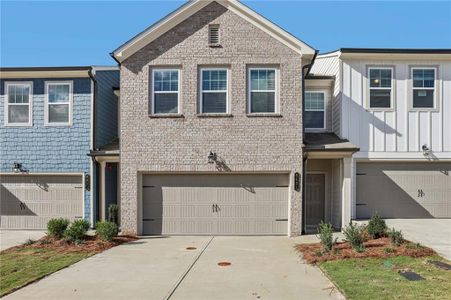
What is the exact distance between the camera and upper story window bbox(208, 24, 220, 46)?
45.7 ft

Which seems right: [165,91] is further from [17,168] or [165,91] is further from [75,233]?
[17,168]

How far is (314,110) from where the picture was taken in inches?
638

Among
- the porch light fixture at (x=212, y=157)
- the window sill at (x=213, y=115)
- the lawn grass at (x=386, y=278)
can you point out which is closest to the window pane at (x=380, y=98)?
the window sill at (x=213, y=115)

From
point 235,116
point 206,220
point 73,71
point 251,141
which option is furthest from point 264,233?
point 73,71

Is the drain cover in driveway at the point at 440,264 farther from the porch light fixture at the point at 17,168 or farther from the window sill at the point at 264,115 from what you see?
the porch light fixture at the point at 17,168

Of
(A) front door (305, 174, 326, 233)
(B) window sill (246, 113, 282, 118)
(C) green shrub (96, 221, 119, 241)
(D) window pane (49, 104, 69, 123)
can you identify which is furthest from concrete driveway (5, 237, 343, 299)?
(D) window pane (49, 104, 69, 123)

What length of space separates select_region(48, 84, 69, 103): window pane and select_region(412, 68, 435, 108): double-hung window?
42.7 feet

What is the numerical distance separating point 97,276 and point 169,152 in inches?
238

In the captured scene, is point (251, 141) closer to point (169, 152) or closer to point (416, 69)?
point (169, 152)

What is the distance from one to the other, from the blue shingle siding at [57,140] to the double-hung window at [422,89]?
12139 mm

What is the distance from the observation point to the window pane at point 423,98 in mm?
15141

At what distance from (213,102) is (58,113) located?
6.14 metres

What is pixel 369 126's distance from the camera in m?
15.1

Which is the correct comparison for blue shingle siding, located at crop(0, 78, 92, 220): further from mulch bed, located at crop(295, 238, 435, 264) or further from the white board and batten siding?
the white board and batten siding
